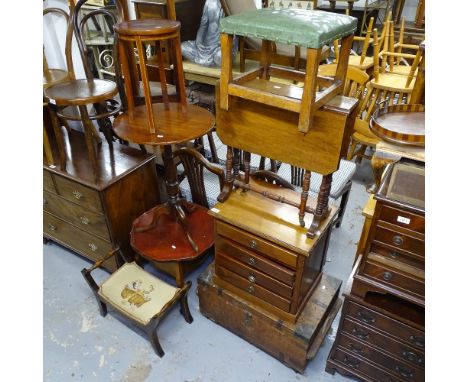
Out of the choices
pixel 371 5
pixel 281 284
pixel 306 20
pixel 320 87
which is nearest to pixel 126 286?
pixel 281 284

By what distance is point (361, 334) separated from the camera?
1.53 meters

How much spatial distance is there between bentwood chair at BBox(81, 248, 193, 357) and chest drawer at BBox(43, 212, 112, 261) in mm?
183

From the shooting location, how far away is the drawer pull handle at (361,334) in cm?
151

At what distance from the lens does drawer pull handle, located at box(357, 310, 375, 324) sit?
1.45 metres

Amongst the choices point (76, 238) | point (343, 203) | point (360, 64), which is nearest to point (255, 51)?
point (360, 64)

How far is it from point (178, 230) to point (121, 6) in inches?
52.5

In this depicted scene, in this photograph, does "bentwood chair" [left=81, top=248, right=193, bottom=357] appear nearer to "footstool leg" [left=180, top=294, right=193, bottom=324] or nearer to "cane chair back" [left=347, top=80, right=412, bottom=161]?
"footstool leg" [left=180, top=294, right=193, bottom=324]

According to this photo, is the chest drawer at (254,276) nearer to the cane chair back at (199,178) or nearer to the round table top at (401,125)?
the cane chair back at (199,178)

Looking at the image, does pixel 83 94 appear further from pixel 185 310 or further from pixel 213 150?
pixel 185 310

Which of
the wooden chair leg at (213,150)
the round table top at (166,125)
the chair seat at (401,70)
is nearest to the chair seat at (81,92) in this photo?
the round table top at (166,125)

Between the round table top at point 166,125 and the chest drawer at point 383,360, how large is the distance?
1.19 meters

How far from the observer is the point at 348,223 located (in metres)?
2.72

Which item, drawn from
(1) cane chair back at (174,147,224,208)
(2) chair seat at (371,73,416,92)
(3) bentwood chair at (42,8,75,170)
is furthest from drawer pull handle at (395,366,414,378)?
(2) chair seat at (371,73,416,92)

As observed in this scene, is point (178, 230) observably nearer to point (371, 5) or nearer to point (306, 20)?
point (306, 20)
